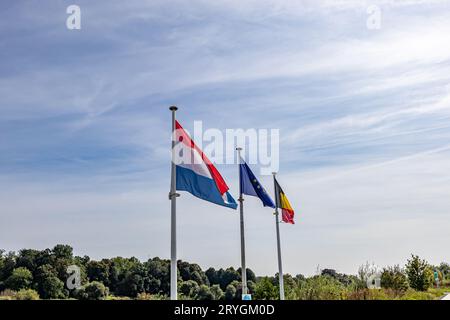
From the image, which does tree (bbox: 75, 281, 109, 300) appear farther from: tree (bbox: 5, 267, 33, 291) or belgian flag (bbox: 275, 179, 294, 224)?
belgian flag (bbox: 275, 179, 294, 224)

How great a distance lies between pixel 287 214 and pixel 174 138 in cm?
1220

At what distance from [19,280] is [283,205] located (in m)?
58.7

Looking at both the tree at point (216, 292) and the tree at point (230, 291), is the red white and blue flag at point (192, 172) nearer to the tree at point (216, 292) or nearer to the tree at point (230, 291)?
the tree at point (230, 291)

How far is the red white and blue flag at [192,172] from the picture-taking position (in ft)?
43.8

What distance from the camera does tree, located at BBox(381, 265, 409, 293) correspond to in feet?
91.1

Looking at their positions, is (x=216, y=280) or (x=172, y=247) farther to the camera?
(x=216, y=280)

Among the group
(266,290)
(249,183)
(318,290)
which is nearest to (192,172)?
(249,183)

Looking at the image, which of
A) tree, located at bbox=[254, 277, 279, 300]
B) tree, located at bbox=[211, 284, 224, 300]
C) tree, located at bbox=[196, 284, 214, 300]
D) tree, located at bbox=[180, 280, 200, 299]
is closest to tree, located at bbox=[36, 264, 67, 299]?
tree, located at bbox=[180, 280, 200, 299]

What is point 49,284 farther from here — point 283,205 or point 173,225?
point 173,225

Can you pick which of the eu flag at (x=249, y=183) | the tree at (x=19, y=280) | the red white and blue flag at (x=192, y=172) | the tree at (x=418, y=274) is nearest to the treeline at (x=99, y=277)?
the tree at (x=19, y=280)
